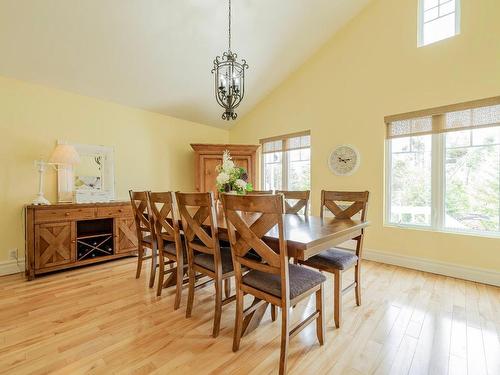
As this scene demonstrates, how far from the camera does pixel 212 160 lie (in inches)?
177

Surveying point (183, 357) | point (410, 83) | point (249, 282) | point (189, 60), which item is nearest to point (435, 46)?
point (410, 83)

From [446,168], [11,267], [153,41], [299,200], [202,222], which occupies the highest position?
[153,41]

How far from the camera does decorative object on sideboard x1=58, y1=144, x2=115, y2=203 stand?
3398 mm

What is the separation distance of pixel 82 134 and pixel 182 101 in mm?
1596

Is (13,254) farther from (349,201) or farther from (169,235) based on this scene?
(349,201)

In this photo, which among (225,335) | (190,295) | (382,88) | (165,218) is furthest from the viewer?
(382,88)

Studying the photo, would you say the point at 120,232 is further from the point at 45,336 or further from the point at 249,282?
the point at 249,282

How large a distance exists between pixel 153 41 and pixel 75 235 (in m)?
2.63

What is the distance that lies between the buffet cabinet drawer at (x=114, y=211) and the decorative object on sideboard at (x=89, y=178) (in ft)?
1.23

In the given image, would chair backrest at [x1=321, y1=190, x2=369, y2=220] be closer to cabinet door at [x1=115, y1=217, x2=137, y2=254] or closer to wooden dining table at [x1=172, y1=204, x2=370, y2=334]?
wooden dining table at [x1=172, y1=204, x2=370, y2=334]

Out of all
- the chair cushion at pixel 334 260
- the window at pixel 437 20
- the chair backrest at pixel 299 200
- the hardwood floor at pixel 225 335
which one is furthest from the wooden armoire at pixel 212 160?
the window at pixel 437 20

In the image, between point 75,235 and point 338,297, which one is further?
point 75,235

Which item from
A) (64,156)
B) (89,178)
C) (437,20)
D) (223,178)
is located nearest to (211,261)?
(223,178)

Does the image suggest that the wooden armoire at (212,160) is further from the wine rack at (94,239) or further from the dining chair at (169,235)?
the dining chair at (169,235)
